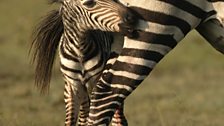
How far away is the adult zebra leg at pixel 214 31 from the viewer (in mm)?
5899

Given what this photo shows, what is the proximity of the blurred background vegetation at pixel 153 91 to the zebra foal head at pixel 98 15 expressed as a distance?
7.29 ft

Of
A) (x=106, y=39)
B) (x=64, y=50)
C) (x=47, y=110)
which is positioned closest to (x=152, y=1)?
(x=106, y=39)

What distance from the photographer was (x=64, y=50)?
23.9 feet

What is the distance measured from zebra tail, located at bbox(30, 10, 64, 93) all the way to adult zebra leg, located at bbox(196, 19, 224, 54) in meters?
1.94

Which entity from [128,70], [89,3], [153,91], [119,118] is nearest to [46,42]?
[119,118]

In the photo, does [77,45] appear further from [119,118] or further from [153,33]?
[153,33]

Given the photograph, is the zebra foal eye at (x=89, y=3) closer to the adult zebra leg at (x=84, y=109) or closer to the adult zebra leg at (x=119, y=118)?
the adult zebra leg at (x=84, y=109)

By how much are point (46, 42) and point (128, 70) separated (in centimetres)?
185

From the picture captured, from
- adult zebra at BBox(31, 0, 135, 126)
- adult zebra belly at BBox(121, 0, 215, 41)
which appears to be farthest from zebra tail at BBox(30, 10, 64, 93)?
adult zebra belly at BBox(121, 0, 215, 41)

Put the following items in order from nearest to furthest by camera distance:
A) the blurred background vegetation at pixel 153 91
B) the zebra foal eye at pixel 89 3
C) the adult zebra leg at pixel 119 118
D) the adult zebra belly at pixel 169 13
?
1. the adult zebra belly at pixel 169 13
2. the zebra foal eye at pixel 89 3
3. the adult zebra leg at pixel 119 118
4. the blurred background vegetation at pixel 153 91

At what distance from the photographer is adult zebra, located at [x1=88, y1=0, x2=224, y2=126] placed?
5762 mm

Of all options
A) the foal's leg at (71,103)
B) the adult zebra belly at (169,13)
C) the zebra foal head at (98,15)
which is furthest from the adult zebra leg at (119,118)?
Result: the adult zebra belly at (169,13)

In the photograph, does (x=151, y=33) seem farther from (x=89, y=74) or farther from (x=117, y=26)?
(x=89, y=74)

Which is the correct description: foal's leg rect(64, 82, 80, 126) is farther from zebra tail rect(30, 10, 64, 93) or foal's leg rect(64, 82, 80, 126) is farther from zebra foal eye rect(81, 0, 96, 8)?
zebra foal eye rect(81, 0, 96, 8)
